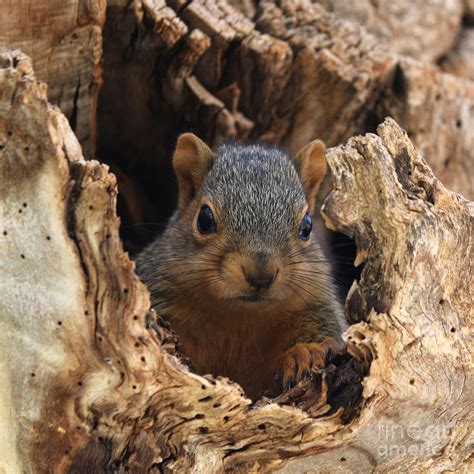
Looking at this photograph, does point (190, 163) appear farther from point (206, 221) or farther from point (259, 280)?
point (259, 280)

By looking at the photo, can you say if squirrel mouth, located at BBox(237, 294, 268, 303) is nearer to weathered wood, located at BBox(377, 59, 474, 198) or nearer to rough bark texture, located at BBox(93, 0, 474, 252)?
rough bark texture, located at BBox(93, 0, 474, 252)

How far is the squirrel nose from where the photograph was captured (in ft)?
7.84

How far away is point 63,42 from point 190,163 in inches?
26.2

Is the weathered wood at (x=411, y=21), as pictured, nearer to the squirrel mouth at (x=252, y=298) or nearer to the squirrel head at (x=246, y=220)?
the squirrel head at (x=246, y=220)

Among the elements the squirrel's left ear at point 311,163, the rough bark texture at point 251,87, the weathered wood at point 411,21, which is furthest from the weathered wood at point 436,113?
the weathered wood at point 411,21

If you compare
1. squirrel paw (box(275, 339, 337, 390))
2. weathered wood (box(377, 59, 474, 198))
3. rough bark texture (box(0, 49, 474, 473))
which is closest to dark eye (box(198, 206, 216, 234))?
squirrel paw (box(275, 339, 337, 390))

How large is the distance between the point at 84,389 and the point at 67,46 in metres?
1.29

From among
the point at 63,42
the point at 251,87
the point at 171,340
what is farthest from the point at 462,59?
the point at 171,340

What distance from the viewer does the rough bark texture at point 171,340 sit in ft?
6.18

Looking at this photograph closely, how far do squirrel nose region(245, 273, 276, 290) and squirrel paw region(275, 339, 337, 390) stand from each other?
270mm

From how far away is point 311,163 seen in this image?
3.14m

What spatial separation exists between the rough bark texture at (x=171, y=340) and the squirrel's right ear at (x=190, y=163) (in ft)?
3.31

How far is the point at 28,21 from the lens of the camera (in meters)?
2.62

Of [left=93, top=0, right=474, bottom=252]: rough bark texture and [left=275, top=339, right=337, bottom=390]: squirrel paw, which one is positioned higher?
[left=93, top=0, right=474, bottom=252]: rough bark texture
